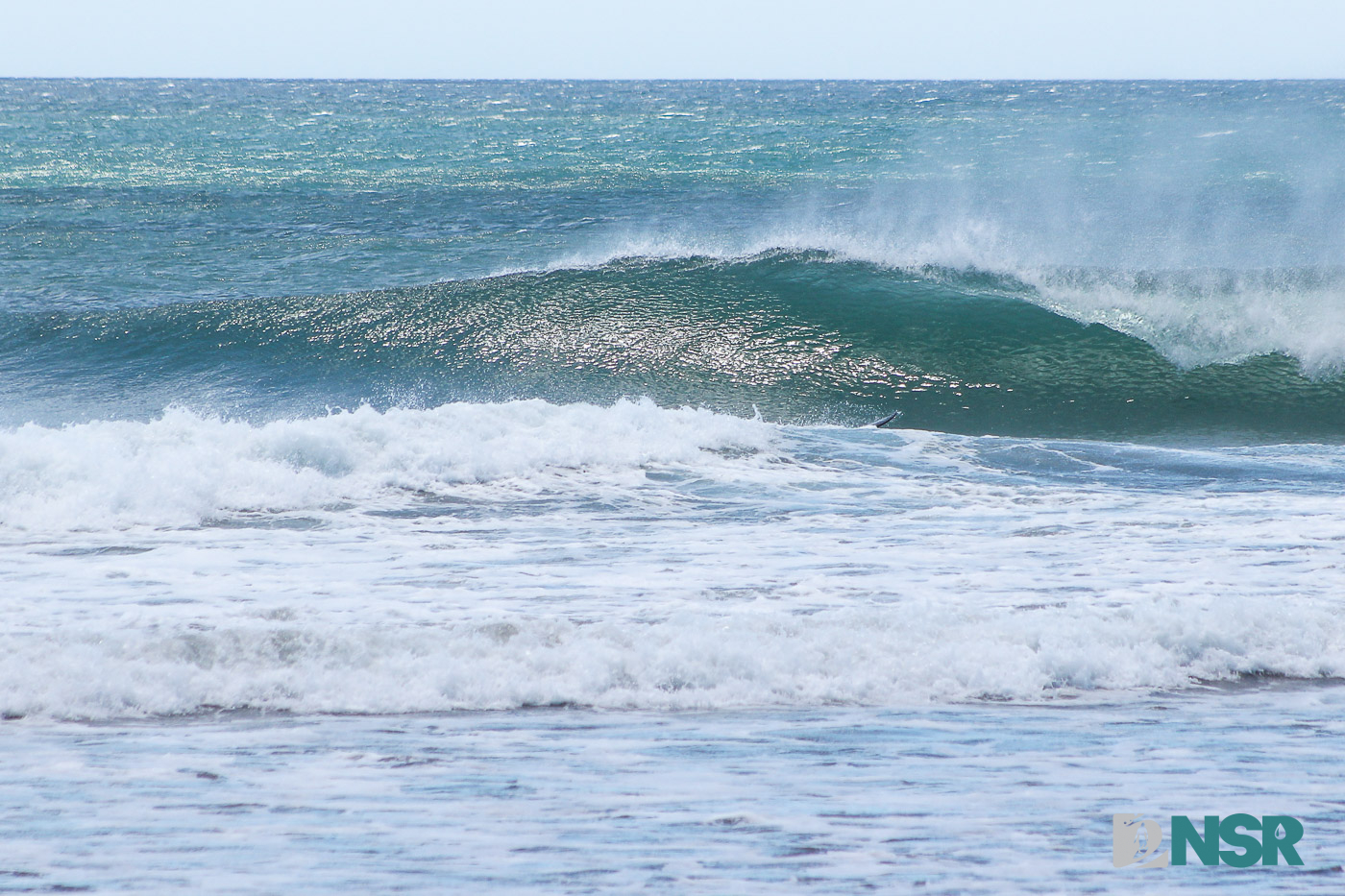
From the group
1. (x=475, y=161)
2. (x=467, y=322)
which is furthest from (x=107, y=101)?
(x=467, y=322)

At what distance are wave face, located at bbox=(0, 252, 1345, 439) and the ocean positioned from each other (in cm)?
7

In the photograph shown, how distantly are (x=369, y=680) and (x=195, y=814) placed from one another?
967 millimetres

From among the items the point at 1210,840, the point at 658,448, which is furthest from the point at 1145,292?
the point at 1210,840

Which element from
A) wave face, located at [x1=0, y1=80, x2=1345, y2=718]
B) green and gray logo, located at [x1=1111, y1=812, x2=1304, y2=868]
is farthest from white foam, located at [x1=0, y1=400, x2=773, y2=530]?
green and gray logo, located at [x1=1111, y1=812, x2=1304, y2=868]

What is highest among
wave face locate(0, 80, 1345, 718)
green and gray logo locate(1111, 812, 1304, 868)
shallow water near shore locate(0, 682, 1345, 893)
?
wave face locate(0, 80, 1345, 718)

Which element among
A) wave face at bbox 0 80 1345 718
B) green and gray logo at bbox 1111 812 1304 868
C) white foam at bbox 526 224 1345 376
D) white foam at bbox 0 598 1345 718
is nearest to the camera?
green and gray logo at bbox 1111 812 1304 868

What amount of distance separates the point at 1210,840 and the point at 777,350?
872 centimetres

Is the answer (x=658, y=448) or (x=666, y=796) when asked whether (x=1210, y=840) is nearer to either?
(x=666, y=796)

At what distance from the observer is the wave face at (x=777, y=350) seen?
32.4 ft

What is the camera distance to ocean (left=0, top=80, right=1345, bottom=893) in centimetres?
295

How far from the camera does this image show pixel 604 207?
22031mm

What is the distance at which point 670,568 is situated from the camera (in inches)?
203

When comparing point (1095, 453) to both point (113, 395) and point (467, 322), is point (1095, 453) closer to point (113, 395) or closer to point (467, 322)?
point (467, 322)

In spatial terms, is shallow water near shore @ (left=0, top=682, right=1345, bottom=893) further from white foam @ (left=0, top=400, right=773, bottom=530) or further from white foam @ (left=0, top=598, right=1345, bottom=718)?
white foam @ (left=0, top=400, right=773, bottom=530)
